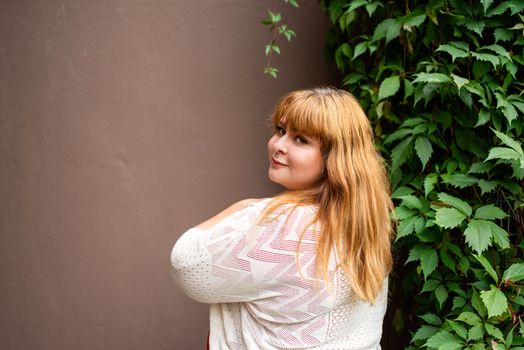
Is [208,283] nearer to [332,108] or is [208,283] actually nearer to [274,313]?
[274,313]

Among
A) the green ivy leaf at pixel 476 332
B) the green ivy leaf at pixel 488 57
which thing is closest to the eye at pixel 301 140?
the green ivy leaf at pixel 488 57

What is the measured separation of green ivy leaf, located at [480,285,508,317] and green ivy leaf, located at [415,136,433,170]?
0.48m

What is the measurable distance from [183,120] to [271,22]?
570 millimetres

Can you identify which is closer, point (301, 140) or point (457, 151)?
point (301, 140)

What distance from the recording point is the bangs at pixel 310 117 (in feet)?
5.19

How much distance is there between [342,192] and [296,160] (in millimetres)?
166

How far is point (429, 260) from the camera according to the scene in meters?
1.93

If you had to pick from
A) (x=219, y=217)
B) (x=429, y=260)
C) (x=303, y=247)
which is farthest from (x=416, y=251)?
(x=219, y=217)

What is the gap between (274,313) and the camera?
Result: 1.59 meters

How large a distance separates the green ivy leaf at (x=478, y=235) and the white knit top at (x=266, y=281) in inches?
17.1

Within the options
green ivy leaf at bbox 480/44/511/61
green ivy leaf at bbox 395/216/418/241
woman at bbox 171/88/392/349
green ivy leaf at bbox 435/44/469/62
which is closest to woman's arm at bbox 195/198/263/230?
woman at bbox 171/88/392/349

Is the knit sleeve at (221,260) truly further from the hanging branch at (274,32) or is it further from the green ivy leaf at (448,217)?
the hanging branch at (274,32)

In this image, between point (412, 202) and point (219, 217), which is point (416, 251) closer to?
point (412, 202)

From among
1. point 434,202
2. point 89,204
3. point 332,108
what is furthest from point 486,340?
point 89,204
